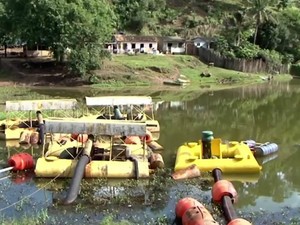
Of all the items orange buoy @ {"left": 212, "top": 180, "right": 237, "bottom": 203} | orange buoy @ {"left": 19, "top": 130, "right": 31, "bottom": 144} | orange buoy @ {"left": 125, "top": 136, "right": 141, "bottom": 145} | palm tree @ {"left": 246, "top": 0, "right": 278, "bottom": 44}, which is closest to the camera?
orange buoy @ {"left": 212, "top": 180, "right": 237, "bottom": 203}

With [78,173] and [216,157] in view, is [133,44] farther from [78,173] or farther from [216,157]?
[78,173]

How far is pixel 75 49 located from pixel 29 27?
6.09m

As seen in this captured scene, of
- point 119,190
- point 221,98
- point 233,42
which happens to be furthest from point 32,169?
point 233,42

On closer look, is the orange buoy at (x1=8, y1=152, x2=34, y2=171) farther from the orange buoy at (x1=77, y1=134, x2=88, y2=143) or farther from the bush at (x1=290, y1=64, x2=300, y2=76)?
the bush at (x1=290, y1=64, x2=300, y2=76)

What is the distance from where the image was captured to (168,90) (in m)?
59.2

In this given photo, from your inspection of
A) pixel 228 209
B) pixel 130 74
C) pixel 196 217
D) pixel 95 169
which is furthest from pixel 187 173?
pixel 130 74

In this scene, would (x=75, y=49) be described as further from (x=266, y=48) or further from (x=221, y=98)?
(x=266, y=48)

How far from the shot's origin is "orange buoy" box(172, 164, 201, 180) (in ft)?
78.9

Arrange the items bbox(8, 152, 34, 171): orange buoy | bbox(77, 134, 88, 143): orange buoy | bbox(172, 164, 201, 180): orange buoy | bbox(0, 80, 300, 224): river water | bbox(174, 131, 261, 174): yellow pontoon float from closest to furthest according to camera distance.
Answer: bbox(0, 80, 300, 224): river water < bbox(172, 164, 201, 180): orange buoy < bbox(174, 131, 261, 174): yellow pontoon float < bbox(8, 152, 34, 171): orange buoy < bbox(77, 134, 88, 143): orange buoy

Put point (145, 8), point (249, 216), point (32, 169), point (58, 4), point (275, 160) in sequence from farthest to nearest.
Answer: point (145, 8) < point (58, 4) < point (275, 160) < point (32, 169) < point (249, 216)

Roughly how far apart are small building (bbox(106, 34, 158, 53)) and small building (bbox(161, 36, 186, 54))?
4.49ft

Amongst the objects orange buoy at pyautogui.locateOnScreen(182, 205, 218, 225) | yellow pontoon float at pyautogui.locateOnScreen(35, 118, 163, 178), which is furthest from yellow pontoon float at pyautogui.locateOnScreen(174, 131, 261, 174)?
orange buoy at pyautogui.locateOnScreen(182, 205, 218, 225)

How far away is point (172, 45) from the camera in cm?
8188

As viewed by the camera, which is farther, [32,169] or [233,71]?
[233,71]
